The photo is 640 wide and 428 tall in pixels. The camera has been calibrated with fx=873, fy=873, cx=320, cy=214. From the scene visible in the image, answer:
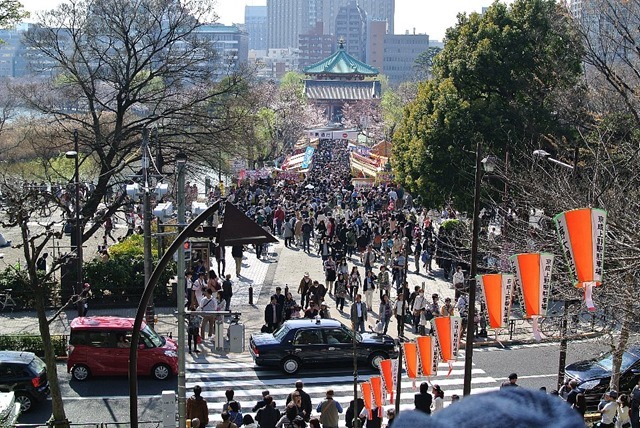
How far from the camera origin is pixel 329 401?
15.1 metres

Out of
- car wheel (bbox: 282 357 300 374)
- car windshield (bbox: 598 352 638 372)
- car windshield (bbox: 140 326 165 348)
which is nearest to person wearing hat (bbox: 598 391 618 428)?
car windshield (bbox: 598 352 638 372)

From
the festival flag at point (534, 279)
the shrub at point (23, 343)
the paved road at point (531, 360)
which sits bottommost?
the paved road at point (531, 360)

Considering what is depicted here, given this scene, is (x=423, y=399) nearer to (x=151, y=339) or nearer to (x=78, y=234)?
(x=151, y=339)

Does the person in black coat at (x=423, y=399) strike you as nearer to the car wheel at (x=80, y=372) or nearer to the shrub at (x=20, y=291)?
A: the car wheel at (x=80, y=372)

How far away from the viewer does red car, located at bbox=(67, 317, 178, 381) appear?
1900 cm

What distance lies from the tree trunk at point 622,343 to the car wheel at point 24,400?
11.1m

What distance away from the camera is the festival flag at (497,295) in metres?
13.4

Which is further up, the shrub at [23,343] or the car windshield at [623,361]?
the car windshield at [623,361]

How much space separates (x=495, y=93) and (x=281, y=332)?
14842 millimetres

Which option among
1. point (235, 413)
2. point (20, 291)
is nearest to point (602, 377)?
point (235, 413)

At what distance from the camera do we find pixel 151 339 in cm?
1914

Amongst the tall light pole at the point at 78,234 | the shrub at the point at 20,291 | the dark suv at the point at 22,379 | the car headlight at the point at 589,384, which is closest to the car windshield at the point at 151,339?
the dark suv at the point at 22,379

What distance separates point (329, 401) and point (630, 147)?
384 inches

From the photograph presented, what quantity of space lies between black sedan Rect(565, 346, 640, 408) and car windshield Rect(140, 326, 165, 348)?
8789mm
